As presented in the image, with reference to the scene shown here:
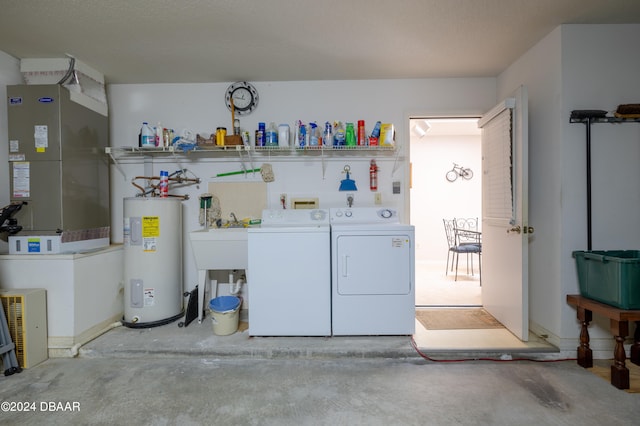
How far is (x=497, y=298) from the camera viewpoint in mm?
2754

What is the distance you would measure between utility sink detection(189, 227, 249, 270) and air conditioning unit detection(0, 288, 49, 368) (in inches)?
43.4

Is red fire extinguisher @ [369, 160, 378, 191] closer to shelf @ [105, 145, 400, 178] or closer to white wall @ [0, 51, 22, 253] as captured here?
shelf @ [105, 145, 400, 178]

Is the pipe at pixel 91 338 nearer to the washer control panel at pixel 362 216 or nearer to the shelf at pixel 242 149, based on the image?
the shelf at pixel 242 149

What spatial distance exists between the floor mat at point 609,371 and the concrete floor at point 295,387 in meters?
0.07

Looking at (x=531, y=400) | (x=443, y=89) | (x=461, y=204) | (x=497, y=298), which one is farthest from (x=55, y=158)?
(x=461, y=204)

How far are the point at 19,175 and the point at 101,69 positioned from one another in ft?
3.79

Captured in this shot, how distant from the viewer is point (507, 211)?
2.44 meters

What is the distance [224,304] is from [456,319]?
213cm

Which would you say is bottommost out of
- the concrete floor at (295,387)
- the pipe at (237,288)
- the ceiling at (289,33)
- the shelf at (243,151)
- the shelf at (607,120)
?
the concrete floor at (295,387)

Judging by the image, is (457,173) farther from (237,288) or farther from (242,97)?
(237,288)

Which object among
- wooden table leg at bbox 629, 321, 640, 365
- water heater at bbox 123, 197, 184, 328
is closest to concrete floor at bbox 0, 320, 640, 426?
water heater at bbox 123, 197, 184, 328

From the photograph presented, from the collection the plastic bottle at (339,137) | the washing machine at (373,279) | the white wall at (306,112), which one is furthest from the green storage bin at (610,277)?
the plastic bottle at (339,137)

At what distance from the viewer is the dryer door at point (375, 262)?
236 centimetres

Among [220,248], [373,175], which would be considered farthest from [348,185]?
[220,248]
